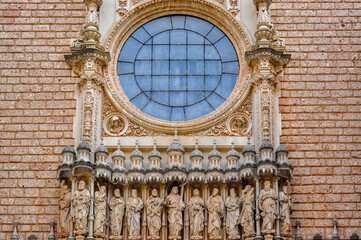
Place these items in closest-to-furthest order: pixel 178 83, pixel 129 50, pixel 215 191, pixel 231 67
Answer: pixel 215 191
pixel 178 83
pixel 231 67
pixel 129 50

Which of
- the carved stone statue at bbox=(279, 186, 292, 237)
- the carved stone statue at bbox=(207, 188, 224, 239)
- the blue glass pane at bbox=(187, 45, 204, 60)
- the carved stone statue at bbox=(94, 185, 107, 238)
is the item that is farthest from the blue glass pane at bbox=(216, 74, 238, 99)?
the carved stone statue at bbox=(94, 185, 107, 238)

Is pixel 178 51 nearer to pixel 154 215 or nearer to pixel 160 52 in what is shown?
pixel 160 52

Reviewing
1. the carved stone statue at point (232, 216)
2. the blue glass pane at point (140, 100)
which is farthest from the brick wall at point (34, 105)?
the carved stone statue at point (232, 216)

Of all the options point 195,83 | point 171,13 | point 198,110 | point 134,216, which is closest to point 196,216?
point 134,216

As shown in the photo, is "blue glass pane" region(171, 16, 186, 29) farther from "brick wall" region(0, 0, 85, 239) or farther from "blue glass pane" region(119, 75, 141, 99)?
"brick wall" region(0, 0, 85, 239)

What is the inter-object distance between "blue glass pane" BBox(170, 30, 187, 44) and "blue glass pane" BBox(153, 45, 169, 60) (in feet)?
0.80

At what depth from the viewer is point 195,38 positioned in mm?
23375

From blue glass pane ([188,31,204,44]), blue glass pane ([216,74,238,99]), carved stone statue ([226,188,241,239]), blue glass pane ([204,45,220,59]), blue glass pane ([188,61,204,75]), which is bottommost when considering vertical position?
carved stone statue ([226,188,241,239])

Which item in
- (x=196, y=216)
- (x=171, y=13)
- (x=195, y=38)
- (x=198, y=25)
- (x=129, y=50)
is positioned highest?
(x=171, y=13)

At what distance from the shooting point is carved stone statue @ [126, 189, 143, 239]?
2066 centimetres

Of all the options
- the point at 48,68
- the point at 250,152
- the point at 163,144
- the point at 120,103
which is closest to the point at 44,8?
the point at 48,68

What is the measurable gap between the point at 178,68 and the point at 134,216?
413cm

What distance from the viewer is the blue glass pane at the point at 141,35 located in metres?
23.4

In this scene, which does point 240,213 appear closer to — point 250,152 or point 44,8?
point 250,152
